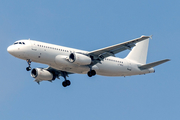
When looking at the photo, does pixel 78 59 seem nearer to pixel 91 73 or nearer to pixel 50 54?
pixel 91 73

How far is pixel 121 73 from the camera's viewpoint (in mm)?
59219

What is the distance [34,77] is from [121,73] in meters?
13.6

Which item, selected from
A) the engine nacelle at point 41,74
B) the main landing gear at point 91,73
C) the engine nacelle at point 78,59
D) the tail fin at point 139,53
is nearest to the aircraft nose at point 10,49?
Result: the engine nacelle at point 41,74

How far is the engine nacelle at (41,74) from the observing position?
191ft

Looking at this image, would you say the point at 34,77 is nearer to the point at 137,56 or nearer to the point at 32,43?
the point at 32,43

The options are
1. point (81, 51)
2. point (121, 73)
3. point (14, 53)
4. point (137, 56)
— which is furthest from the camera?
point (137, 56)

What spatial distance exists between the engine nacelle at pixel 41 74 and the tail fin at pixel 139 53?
14.1m

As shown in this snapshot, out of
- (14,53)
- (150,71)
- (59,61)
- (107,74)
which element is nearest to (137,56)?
(150,71)

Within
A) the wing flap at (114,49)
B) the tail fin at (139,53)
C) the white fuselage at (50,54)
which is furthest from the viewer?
the tail fin at (139,53)

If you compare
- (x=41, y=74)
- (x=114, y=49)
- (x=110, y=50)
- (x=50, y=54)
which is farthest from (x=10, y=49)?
(x=114, y=49)

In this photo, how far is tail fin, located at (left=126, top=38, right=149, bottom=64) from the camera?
211 feet

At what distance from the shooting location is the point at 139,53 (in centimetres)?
6556

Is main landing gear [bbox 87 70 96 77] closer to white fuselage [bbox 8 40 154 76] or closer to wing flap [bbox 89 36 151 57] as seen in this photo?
white fuselage [bbox 8 40 154 76]

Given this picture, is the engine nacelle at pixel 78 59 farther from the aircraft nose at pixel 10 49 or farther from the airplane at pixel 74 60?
the aircraft nose at pixel 10 49
